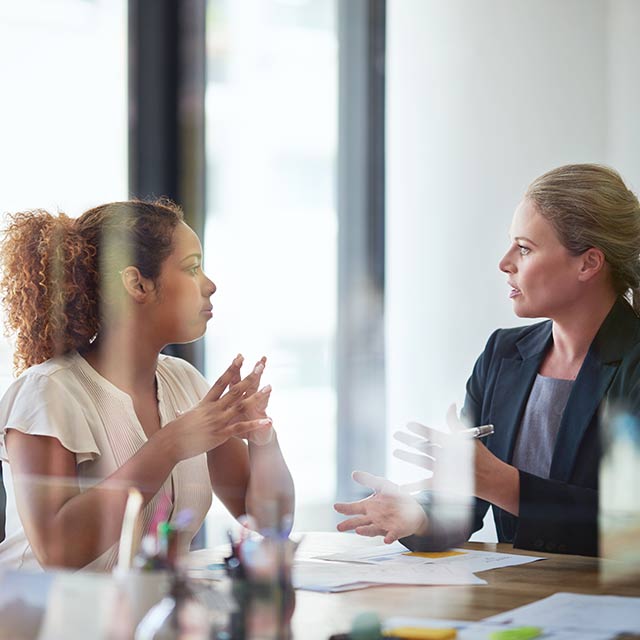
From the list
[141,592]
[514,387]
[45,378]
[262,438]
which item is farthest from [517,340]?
[141,592]

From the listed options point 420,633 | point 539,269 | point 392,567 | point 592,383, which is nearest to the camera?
point 420,633

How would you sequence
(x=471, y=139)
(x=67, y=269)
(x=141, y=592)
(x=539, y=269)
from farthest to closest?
(x=471, y=139), (x=539, y=269), (x=67, y=269), (x=141, y=592)

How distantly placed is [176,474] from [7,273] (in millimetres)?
405

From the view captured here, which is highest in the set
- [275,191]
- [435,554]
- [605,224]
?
[275,191]

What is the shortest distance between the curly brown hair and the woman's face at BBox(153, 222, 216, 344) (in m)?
0.02

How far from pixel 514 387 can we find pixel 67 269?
775 mm

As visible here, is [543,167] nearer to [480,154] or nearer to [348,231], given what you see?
[480,154]

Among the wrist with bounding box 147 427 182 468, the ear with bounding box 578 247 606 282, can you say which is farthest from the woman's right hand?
the ear with bounding box 578 247 606 282

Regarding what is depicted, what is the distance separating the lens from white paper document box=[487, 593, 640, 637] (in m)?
0.85

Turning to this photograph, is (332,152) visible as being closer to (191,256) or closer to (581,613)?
(191,256)

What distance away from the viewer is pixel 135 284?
55.4 inches

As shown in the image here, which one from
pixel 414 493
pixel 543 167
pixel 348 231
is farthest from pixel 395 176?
pixel 414 493

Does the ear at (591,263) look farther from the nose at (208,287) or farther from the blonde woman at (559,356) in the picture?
the nose at (208,287)

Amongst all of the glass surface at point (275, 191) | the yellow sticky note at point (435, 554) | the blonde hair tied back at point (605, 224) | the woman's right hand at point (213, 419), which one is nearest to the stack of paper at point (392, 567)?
the yellow sticky note at point (435, 554)
